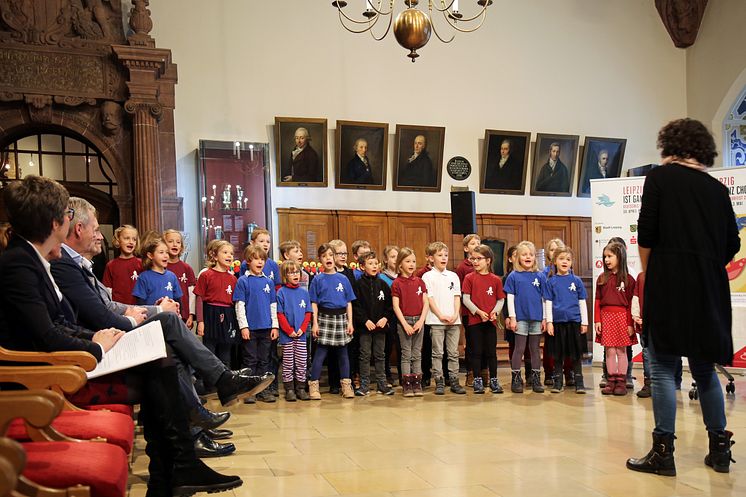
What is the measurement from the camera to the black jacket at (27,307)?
2.73 metres

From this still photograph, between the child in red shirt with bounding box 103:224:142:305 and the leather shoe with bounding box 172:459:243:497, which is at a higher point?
the child in red shirt with bounding box 103:224:142:305

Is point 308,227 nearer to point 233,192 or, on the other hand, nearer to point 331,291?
A: point 233,192

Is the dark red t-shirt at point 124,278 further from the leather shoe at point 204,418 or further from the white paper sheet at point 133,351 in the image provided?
the white paper sheet at point 133,351

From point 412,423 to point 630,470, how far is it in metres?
1.99

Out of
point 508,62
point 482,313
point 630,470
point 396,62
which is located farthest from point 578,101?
point 630,470

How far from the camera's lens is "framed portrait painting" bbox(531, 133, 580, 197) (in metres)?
12.5

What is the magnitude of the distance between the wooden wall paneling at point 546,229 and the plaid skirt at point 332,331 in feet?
19.1

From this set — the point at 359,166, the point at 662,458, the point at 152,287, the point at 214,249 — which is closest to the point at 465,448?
the point at 662,458

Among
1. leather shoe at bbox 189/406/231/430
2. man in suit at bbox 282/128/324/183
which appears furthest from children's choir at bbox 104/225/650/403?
man in suit at bbox 282/128/324/183

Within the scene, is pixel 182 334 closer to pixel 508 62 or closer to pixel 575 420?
pixel 575 420

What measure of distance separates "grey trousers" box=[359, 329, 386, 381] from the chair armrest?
481 cm

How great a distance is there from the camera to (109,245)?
35.0 ft

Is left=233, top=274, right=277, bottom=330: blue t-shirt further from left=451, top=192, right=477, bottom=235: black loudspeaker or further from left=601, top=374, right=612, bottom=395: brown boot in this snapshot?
left=451, top=192, right=477, bottom=235: black loudspeaker

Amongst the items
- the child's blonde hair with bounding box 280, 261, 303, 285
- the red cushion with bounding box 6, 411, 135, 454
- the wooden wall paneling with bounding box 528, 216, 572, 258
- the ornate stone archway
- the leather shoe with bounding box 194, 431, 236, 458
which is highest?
the ornate stone archway
